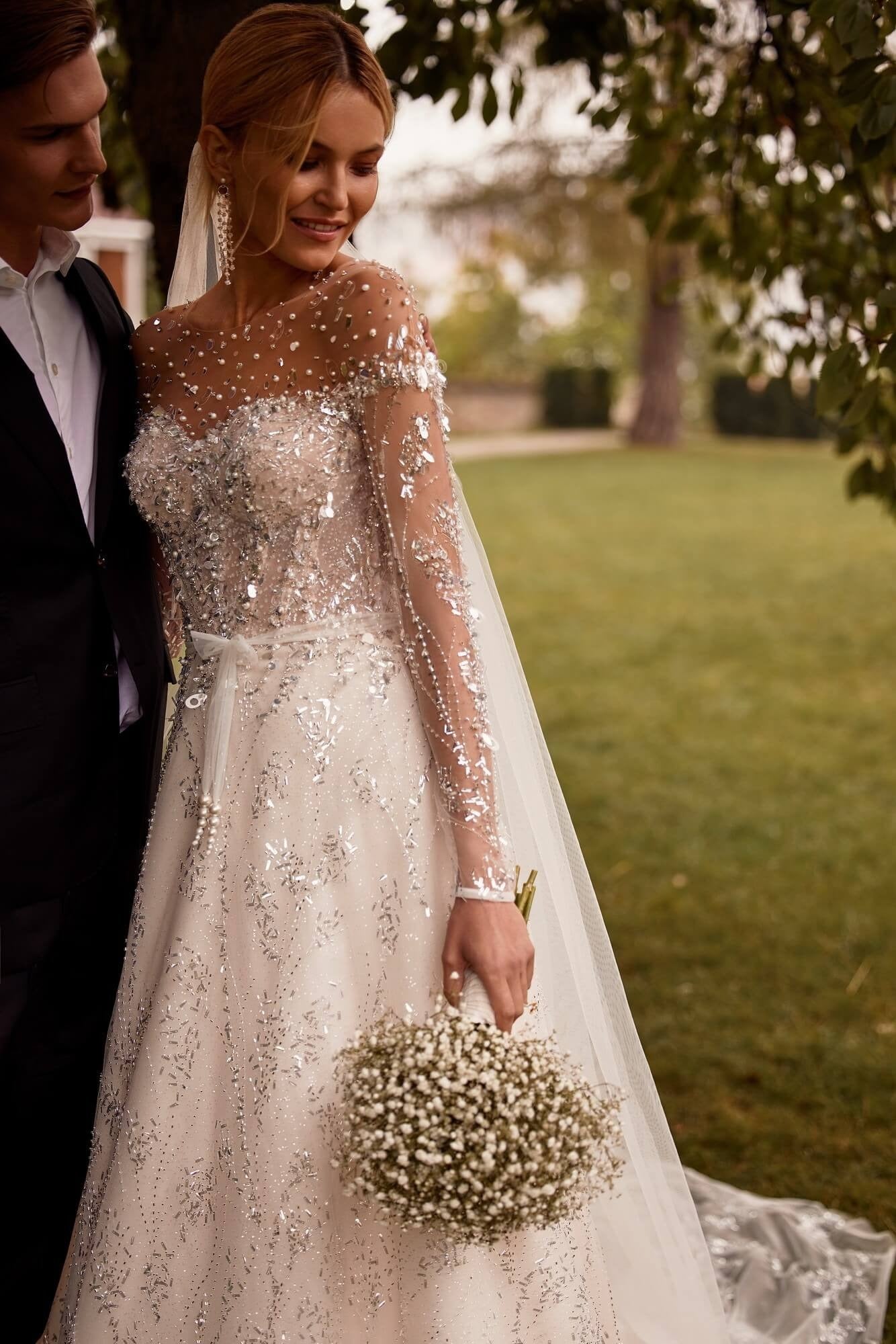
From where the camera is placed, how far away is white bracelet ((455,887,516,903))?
203 centimetres

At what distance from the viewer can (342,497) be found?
210 centimetres

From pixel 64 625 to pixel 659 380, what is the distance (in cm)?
2609

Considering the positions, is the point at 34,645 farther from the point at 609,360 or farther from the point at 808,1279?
the point at 609,360

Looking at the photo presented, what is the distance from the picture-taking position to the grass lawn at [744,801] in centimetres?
414

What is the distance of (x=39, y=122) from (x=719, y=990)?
3.91 m

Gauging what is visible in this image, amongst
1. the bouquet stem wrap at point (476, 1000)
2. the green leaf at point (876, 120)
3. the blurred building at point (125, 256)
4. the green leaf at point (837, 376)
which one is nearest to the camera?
the bouquet stem wrap at point (476, 1000)

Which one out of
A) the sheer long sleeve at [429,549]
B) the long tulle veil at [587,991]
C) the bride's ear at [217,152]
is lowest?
the long tulle veil at [587,991]

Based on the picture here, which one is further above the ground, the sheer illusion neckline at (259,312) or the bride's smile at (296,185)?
the bride's smile at (296,185)

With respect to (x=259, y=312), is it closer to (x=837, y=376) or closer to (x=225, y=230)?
(x=225, y=230)

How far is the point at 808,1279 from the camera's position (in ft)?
10.2

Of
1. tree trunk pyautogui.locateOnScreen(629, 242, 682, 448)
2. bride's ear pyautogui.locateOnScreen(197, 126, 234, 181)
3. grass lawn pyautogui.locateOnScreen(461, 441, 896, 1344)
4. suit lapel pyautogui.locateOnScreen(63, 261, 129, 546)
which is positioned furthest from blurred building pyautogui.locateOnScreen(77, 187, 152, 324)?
tree trunk pyautogui.locateOnScreen(629, 242, 682, 448)

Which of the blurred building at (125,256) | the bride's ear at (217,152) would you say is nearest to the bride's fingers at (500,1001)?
the bride's ear at (217,152)

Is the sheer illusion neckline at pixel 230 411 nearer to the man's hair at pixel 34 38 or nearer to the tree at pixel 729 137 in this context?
the man's hair at pixel 34 38

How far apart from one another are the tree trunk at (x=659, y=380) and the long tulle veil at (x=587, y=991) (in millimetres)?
23606
